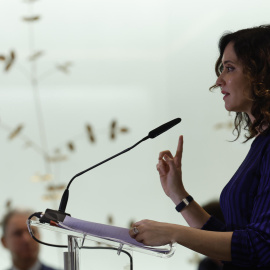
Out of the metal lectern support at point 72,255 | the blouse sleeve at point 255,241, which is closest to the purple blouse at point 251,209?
the blouse sleeve at point 255,241

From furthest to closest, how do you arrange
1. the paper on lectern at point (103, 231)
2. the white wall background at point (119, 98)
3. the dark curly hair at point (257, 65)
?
1. the white wall background at point (119, 98)
2. the dark curly hair at point (257, 65)
3. the paper on lectern at point (103, 231)

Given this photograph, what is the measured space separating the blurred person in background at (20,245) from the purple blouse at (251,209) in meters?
1.55

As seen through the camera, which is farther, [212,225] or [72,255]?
[212,225]

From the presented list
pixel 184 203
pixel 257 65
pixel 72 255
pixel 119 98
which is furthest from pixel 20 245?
pixel 257 65

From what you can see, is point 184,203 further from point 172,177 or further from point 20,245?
point 20,245

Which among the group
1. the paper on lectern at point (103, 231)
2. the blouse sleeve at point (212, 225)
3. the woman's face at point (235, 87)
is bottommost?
the blouse sleeve at point (212, 225)

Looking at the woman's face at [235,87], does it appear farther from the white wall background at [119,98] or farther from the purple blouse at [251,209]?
the white wall background at [119,98]

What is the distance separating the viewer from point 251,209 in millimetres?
1487

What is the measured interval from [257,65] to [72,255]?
0.72 meters

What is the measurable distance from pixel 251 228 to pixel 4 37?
7.63 feet

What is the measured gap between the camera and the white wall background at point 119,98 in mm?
3344

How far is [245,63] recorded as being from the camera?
64.4 inches

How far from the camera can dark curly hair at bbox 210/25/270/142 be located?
158 cm

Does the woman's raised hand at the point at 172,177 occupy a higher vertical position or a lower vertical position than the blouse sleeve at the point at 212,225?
higher
